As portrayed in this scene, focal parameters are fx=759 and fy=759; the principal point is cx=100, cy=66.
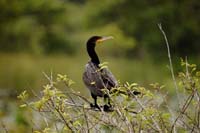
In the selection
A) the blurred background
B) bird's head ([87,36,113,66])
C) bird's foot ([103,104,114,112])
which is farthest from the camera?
the blurred background

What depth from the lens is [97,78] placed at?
5805 mm

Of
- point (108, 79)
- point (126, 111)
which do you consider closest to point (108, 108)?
point (126, 111)

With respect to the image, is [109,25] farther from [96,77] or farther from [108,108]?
[108,108]

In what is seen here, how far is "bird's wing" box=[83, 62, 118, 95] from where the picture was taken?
5.45m

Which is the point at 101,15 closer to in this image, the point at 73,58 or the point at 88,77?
the point at 73,58

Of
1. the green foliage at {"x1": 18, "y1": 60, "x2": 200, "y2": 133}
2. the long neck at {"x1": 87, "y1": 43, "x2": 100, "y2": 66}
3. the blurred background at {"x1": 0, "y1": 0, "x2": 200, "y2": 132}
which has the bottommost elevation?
the green foliage at {"x1": 18, "y1": 60, "x2": 200, "y2": 133}

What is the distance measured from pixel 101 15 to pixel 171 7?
232 inches

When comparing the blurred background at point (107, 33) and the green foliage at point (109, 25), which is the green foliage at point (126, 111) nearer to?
the blurred background at point (107, 33)

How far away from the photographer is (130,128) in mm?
4379

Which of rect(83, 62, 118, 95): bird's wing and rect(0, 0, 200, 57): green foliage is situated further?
rect(0, 0, 200, 57): green foliage

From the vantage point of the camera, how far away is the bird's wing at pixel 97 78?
5445mm

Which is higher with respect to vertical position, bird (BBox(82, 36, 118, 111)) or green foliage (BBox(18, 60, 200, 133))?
bird (BBox(82, 36, 118, 111))

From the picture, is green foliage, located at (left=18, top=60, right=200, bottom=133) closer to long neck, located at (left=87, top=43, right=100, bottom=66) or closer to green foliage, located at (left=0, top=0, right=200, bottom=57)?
long neck, located at (left=87, top=43, right=100, bottom=66)

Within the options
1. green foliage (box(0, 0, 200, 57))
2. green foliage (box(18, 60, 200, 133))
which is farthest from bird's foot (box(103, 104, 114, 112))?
green foliage (box(0, 0, 200, 57))
